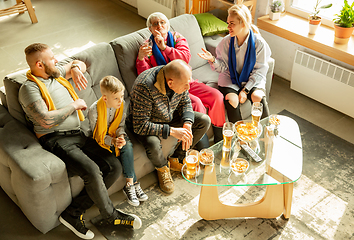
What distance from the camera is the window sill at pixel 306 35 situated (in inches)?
127

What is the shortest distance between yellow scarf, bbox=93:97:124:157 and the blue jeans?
41 millimetres

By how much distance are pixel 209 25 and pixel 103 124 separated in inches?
70.9

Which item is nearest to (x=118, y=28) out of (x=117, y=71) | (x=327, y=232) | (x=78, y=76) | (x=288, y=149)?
(x=117, y=71)

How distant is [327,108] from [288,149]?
152cm

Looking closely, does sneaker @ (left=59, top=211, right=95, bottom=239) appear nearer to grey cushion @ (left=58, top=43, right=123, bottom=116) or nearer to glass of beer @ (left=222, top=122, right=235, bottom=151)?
grey cushion @ (left=58, top=43, right=123, bottom=116)

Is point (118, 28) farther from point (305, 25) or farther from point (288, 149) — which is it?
point (288, 149)

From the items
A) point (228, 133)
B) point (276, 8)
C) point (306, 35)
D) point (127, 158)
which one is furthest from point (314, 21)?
point (127, 158)

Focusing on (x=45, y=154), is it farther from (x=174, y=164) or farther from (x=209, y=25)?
(x=209, y=25)

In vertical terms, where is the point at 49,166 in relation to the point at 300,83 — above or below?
above

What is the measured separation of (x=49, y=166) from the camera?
2.14m

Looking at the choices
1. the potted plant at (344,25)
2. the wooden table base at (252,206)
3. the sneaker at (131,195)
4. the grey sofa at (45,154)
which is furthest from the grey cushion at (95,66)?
the potted plant at (344,25)

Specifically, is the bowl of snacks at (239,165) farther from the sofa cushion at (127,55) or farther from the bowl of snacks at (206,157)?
the sofa cushion at (127,55)

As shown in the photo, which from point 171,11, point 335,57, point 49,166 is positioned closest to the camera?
point 49,166

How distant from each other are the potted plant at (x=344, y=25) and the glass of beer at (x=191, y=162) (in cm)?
212
